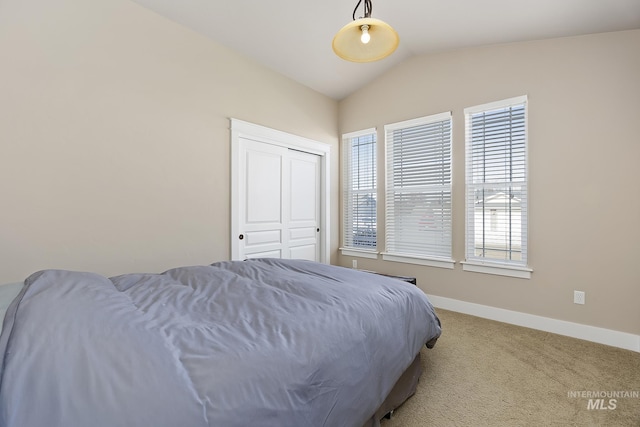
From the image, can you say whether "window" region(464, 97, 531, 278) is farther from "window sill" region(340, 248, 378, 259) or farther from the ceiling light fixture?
the ceiling light fixture

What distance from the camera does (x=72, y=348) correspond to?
0.75 metres

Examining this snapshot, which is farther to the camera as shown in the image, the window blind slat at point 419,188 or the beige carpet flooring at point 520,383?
the window blind slat at point 419,188

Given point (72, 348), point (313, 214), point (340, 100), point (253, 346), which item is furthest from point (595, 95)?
point (72, 348)

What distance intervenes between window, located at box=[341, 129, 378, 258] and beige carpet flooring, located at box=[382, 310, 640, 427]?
174 centimetres

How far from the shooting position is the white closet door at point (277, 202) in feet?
10.5

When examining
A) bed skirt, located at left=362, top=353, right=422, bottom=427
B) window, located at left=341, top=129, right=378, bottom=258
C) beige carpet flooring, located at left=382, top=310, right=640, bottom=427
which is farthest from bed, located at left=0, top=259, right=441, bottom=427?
window, located at left=341, top=129, right=378, bottom=258

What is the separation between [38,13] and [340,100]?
3264 millimetres

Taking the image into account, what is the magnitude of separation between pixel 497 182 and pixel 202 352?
3127 millimetres

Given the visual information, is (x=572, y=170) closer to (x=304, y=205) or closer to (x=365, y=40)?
(x=365, y=40)

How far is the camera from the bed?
67 cm

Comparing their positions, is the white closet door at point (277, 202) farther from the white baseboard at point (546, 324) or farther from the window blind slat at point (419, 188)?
the white baseboard at point (546, 324)

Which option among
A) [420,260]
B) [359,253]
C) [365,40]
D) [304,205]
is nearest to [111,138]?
[365,40]

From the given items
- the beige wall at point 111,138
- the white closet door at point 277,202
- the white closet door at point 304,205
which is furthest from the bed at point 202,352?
the white closet door at point 304,205

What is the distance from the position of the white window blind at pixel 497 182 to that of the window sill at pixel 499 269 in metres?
0.05
